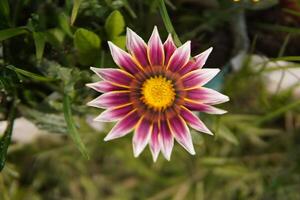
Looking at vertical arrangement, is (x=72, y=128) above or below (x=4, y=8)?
below

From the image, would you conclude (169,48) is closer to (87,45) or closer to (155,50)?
(155,50)

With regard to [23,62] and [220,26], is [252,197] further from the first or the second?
[23,62]

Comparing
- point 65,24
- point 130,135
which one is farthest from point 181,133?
point 130,135

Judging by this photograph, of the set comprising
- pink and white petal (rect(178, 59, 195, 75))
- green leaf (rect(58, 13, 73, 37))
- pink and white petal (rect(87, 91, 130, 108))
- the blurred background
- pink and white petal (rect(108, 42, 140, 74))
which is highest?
pink and white petal (rect(108, 42, 140, 74))

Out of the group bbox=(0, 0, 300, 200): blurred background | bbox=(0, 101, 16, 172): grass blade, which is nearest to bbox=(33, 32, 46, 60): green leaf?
bbox=(0, 0, 300, 200): blurred background

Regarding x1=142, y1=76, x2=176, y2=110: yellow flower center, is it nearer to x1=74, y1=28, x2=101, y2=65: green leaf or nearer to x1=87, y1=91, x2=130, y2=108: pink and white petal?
x1=87, y1=91, x2=130, y2=108: pink and white petal

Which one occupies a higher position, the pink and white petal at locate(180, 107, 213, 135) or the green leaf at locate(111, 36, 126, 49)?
the green leaf at locate(111, 36, 126, 49)

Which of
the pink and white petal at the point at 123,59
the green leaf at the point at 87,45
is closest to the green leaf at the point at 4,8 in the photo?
the green leaf at the point at 87,45
